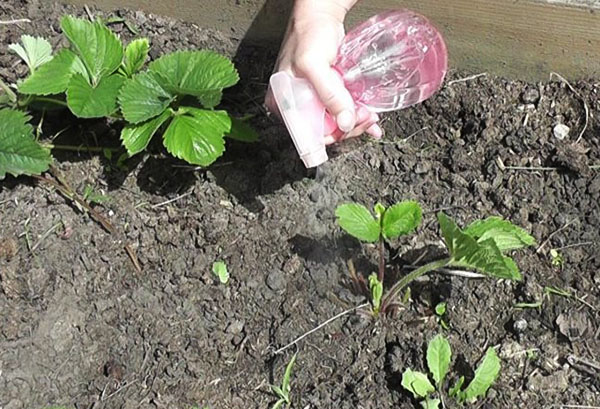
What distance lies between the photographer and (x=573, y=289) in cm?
167

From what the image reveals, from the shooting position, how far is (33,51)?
1.86m

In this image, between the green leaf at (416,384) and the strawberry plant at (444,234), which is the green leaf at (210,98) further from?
the green leaf at (416,384)

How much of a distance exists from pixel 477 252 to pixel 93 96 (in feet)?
2.74

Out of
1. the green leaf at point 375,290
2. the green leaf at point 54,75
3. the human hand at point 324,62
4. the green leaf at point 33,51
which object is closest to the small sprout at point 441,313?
the green leaf at point 375,290

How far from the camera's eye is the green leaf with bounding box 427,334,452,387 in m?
1.55

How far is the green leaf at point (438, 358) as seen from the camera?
1.55 m

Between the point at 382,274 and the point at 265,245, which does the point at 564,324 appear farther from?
the point at 265,245

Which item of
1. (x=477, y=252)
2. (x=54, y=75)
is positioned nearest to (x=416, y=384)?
(x=477, y=252)

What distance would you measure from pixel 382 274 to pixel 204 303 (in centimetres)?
36

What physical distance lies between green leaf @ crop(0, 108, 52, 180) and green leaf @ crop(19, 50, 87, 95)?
70 mm

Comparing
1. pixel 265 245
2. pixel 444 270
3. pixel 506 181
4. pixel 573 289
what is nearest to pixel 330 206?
pixel 265 245

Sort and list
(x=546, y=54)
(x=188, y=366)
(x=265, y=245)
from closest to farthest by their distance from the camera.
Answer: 1. (x=188, y=366)
2. (x=265, y=245)
3. (x=546, y=54)

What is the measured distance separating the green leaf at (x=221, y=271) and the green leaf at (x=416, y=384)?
413 mm

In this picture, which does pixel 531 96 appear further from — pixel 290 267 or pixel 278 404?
pixel 278 404
